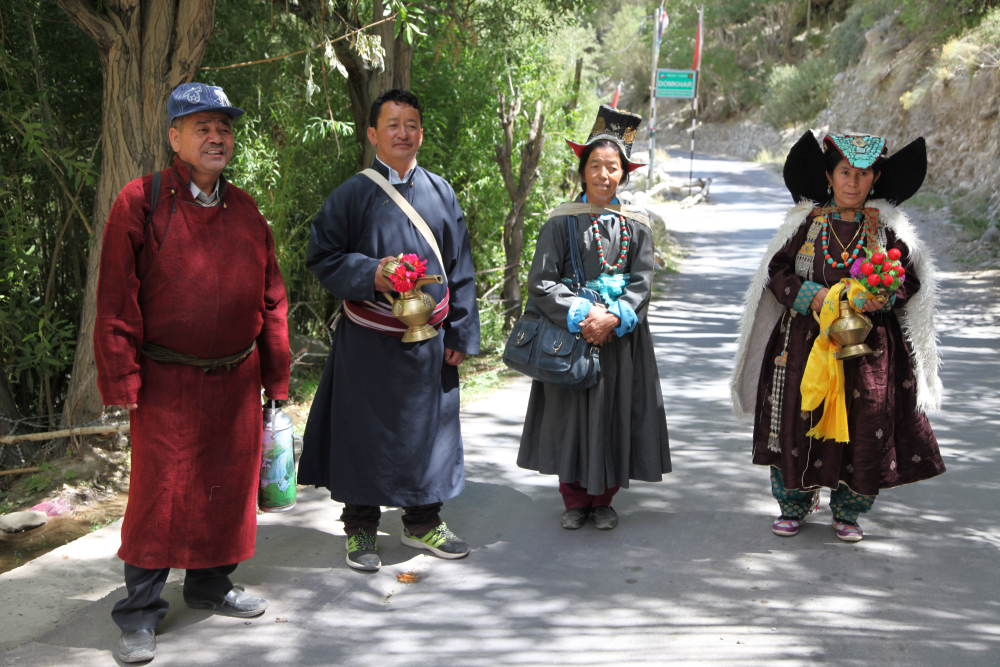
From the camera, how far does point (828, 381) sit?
360 centimetres

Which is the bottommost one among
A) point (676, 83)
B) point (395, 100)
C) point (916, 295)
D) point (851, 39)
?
point (916, 295)

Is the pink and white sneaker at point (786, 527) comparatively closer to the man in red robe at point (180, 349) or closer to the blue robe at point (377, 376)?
the blue robe at point (377, 376)

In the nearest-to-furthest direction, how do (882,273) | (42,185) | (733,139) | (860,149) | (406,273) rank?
1. (406,273)
2. (882,273)
3. (860,149)
4. (42,185)
5. (733,139)

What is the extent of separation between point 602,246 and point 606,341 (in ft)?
1.53

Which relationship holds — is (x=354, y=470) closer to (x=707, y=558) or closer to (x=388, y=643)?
(x=388, y=643)

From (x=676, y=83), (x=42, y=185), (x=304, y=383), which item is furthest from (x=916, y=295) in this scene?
(x=676, y=83)

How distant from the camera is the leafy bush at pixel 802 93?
32781 mm

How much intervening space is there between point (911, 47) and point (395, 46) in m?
23.0

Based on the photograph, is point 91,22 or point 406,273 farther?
point 91,22

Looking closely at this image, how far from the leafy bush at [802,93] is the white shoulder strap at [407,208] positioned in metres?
32.7

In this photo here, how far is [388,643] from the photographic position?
297 centimetres

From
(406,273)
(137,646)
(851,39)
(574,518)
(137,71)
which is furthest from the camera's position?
(851,39)

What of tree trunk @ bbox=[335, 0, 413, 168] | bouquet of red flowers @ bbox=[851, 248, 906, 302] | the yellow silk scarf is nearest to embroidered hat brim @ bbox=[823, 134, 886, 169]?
bouquet of red flowers @ bbox=[851, 248, 906, 302]

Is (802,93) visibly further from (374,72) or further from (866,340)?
(866,340)
